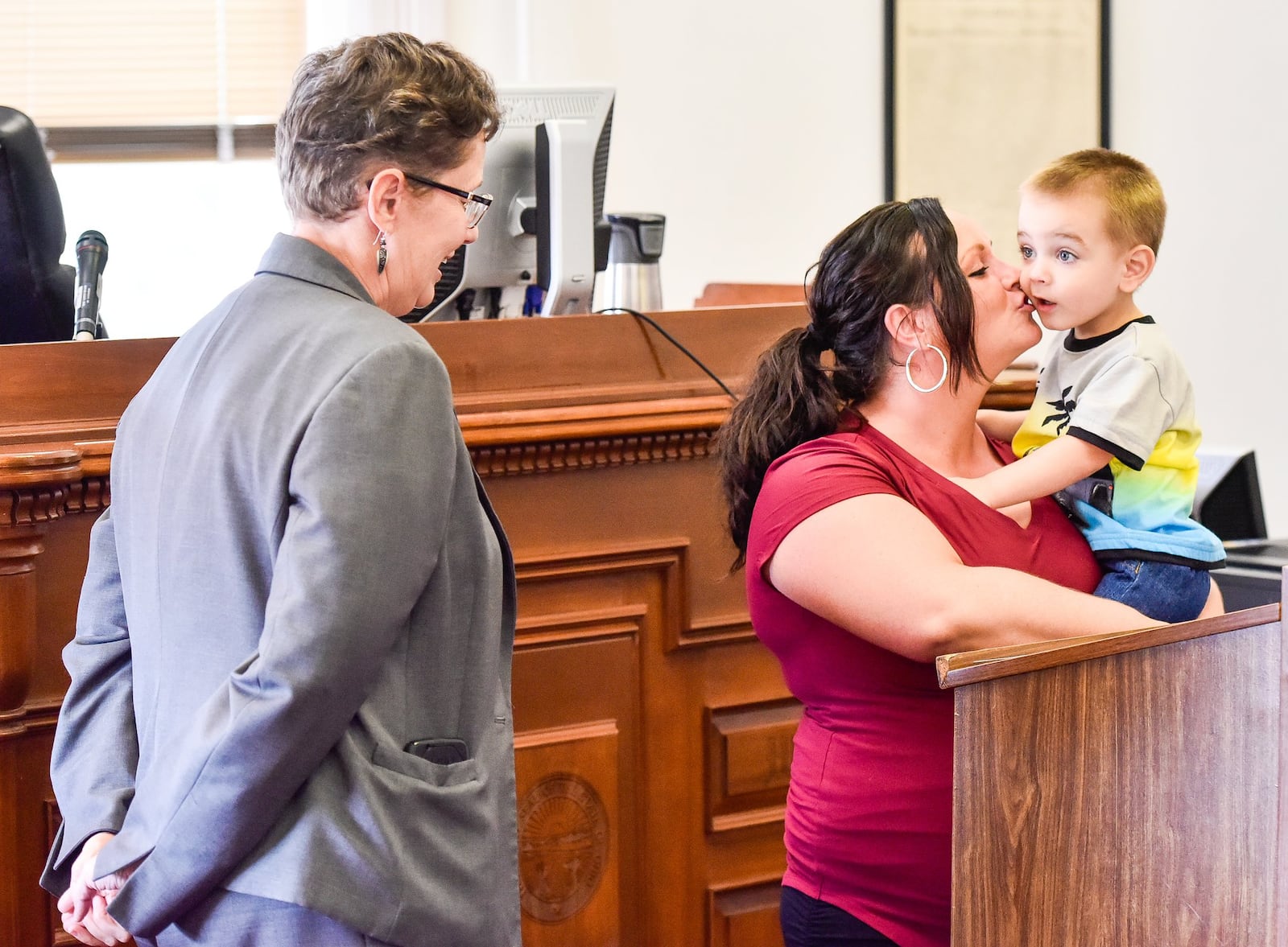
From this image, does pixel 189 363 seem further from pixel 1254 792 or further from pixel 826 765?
pixel 1254 792

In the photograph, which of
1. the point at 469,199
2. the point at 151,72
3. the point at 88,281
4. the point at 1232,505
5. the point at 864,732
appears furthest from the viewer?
the point at 151,72

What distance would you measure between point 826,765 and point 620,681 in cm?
53

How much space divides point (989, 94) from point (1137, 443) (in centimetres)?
280

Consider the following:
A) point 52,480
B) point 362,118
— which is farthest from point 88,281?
point 362,118

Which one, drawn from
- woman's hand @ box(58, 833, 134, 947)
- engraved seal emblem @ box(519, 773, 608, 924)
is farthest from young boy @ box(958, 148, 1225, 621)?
woman's hand @ box(58, 833, 134, 947)

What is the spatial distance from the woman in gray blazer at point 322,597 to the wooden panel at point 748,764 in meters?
0.74

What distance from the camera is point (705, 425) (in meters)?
1.84

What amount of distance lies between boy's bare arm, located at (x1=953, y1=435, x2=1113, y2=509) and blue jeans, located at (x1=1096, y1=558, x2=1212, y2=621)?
4.5 inches

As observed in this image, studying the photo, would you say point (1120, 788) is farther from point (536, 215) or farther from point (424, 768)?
point (536, 215)

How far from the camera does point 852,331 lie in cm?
143

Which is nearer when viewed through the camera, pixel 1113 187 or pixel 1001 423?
pixel 1113 187

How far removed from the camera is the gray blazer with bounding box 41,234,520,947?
101cm

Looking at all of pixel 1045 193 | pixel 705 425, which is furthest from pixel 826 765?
pixel 1045 193

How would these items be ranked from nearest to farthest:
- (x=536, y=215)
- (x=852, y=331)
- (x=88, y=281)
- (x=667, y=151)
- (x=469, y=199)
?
(x=469, y=199) → (x=852, y=331) → (x=88, y=281) → (x=536, y=215) → (x=667, y=151)
